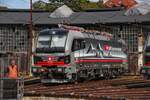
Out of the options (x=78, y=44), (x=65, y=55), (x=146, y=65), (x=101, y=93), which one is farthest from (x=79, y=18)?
(x=101, y=93)

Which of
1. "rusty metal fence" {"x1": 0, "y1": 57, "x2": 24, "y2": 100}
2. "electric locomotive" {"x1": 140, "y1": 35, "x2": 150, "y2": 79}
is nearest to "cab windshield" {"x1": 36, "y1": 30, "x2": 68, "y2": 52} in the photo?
"electric locomotive" {"x1": 140, "y1": 35, "x2": 150, "y2": 79}

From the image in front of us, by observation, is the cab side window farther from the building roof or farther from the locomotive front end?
the building roof

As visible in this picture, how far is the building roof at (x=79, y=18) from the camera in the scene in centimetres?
4556

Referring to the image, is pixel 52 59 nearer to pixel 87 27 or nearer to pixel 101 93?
pixel 101 93

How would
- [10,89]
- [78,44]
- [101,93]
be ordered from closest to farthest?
[10,89], [101,93], [78,44]

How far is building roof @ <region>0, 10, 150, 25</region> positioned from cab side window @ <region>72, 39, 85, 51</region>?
14.8 m

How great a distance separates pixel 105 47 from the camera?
34438 mm

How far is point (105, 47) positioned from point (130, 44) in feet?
36.2

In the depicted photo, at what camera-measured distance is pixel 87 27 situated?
46062 millimetres

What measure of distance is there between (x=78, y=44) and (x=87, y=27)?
1597 cm

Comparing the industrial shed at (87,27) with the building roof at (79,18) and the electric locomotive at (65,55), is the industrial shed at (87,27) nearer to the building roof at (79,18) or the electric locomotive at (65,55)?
the building roof at (79,18)

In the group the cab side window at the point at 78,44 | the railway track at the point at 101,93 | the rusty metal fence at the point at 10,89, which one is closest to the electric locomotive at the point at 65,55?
the cab side window at the point at 78,44

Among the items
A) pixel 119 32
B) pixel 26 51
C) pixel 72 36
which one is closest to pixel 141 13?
pixel 119 32

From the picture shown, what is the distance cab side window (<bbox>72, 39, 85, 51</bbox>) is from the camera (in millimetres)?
29772
